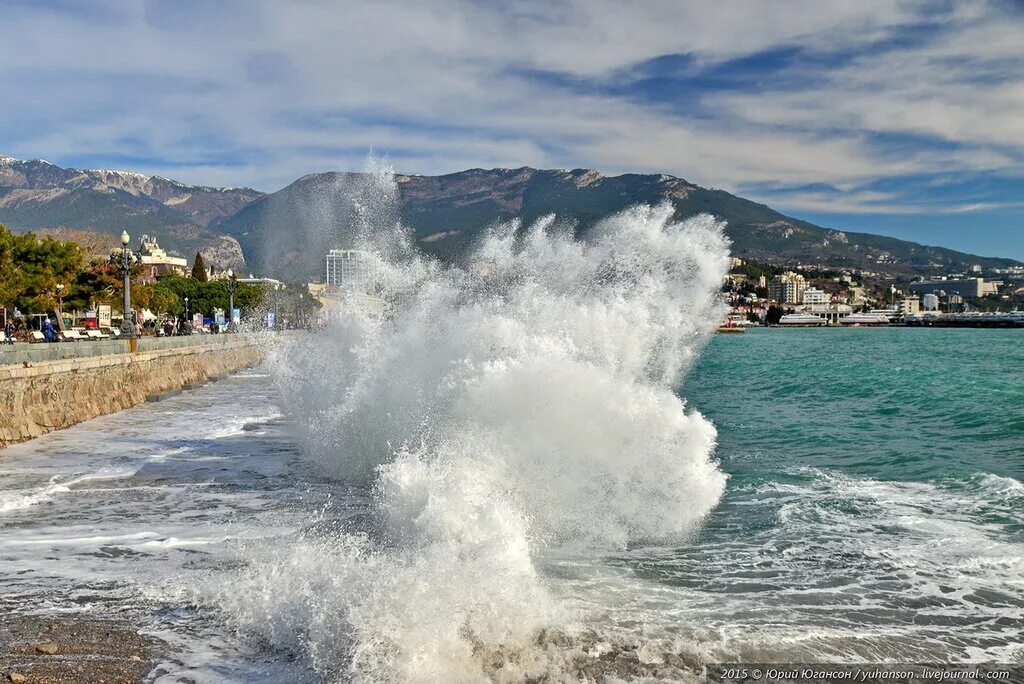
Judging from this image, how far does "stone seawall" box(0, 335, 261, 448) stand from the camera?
1845 centimetres

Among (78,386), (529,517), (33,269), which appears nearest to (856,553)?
(529,517)

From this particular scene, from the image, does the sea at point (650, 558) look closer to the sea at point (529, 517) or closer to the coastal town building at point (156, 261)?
the sea at point (529, 517)

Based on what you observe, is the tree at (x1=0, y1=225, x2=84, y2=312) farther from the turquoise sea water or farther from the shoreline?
the shoreline

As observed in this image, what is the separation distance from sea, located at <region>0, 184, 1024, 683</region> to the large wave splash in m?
0.04

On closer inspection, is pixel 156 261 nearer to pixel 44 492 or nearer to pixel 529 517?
pixel 44 492

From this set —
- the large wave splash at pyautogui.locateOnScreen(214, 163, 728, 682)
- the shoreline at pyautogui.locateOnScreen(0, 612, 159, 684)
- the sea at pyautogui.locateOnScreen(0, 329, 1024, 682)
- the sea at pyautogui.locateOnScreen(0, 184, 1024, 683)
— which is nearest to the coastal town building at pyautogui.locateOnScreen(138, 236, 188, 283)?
the large wave splash at pyautogui.locateOnScreen(214, 163, 728, 682)

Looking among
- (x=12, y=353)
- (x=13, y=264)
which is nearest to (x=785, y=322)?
(x=13, y=264)

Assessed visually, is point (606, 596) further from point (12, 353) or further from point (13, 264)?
point (13, 264)

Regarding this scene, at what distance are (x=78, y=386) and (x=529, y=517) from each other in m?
18.2

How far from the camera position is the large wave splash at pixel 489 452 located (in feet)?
20.4

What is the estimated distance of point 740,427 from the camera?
20.8 m

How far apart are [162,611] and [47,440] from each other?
13.2 metres

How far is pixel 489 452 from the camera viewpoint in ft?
32.3

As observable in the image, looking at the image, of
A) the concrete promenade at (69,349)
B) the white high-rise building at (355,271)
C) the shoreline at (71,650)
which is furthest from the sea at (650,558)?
the white high-rise building at (355,271)
